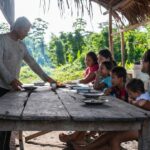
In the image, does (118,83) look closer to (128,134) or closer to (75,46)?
(128,134)

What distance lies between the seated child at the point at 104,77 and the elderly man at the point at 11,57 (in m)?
1.11

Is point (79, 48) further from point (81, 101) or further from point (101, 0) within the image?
point (81, 101)

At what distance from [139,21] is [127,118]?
4991 mm

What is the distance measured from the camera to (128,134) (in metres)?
3.41

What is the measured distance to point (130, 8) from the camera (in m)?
7.41

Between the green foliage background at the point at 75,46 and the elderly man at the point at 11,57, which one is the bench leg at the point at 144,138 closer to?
the elderly man at the point at 11,57

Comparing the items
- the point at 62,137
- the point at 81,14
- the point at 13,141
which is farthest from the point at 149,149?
the point at 81,14

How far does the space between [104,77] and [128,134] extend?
233 cm

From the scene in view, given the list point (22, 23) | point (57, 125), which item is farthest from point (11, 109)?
point (22, 23)

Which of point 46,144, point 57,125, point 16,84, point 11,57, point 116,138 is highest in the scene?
point 11,57

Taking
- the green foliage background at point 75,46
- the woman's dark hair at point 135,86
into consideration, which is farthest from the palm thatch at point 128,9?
the green foliage background at point 75,46

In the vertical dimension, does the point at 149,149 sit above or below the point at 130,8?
below

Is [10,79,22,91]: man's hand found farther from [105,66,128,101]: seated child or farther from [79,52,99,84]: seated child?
[79,52,99,84]: seated child

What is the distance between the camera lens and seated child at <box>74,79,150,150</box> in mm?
3391
